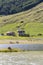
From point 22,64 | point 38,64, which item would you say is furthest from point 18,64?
point 38,64

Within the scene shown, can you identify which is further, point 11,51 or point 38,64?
point 11,51

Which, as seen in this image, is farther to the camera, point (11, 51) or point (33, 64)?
point (11, 51)

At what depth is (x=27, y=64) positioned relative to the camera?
43375 mm

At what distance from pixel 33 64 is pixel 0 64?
18.8ft

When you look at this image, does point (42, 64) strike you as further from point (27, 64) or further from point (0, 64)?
point (0, 64)

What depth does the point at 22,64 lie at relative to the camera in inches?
1710

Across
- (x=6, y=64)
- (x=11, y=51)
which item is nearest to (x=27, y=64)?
(x=6, y=64)

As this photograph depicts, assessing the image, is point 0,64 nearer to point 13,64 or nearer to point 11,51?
point 13,64

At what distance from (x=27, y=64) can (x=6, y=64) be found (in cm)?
365

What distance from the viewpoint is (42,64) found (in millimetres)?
43500

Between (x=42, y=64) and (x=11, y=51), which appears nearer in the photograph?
(x=42, y=64)

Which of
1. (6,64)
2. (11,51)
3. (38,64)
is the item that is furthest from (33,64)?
(11,51)

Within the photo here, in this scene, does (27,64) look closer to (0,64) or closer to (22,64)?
(22,64)

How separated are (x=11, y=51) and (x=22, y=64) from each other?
3116 centimetres
